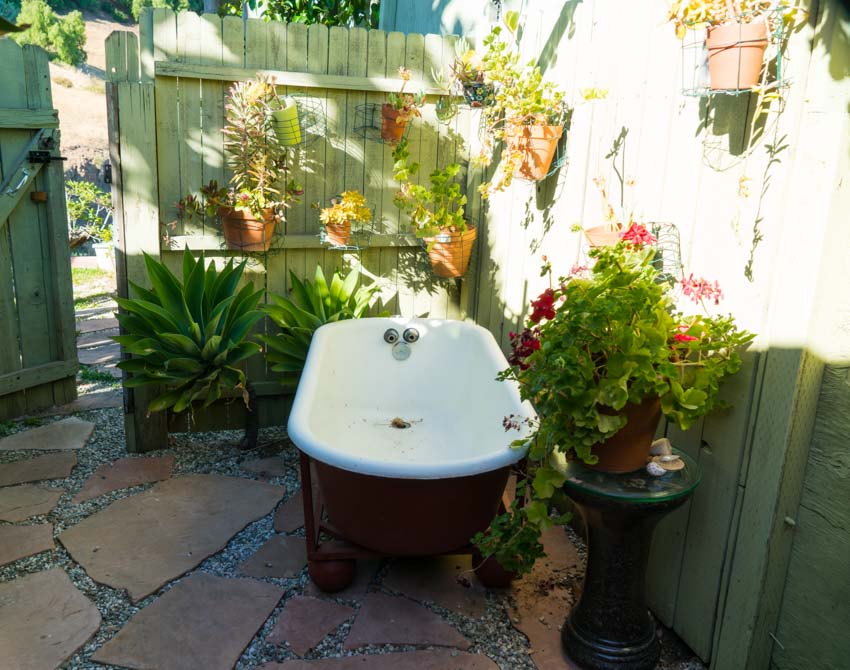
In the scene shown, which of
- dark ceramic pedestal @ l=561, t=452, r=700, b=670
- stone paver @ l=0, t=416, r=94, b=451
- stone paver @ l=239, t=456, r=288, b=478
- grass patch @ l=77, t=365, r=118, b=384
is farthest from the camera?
grass patch @ l=77, t=365, r=118, b=384

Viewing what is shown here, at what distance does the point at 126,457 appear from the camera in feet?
10.8

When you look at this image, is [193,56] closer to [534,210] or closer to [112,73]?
[112,73]

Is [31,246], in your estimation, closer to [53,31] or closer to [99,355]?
[99,355]

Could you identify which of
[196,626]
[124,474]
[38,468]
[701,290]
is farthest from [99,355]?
[701,290]

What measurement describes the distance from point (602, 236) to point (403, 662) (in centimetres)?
144

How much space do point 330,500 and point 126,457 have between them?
150 centimetres

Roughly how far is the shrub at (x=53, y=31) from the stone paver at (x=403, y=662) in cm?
2262

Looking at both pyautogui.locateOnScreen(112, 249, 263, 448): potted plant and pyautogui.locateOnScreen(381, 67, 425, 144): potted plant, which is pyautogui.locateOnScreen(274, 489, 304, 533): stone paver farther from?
pyautogui.locateOnScreen(381, 67, 425, 144): potted plant

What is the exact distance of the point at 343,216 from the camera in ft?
11.0

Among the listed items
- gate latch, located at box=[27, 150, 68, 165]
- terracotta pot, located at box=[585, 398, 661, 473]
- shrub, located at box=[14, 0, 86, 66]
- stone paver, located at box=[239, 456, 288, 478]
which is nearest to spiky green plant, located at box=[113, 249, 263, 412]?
stone paver, located at box=[239, 456, 288, 478]

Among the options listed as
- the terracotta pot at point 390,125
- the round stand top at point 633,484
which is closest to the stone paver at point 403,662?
the round stand top at point 633,484

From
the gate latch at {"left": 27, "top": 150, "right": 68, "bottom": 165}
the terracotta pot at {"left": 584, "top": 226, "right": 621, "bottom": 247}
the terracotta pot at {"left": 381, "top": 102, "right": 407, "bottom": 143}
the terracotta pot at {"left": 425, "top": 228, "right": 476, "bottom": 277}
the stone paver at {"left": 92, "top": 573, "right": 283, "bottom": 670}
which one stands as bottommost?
the stone paver at {"left": 92, "top": 573, "right": 283, "bottom": 670}

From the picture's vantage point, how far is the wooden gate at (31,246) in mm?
3430

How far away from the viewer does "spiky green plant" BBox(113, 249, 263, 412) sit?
3.10m
